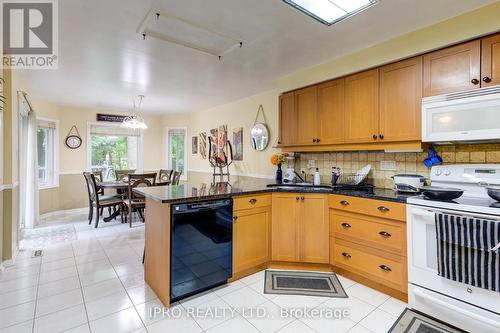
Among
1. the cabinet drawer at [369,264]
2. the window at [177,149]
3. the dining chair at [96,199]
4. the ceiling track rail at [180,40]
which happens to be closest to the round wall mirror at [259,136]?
the ceiling track rail at [180,40]

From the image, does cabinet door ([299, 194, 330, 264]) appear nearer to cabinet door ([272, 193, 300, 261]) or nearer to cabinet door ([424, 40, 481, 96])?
cabinet door ([272, 193, 300, 261])

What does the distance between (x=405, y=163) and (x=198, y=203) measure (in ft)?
7.08

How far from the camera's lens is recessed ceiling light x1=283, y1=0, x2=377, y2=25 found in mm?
1815

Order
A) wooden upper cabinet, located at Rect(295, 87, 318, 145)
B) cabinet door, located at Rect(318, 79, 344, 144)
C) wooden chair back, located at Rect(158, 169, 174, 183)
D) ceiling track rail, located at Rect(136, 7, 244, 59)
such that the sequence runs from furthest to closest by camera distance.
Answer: wooden chair back, located at Rect(158, 169, 174, 183) → wooden upper cabinet, located at Rect(295, 87, 318, 145) → cabinet door, located at Rect(318, 79, 344, 144) → ceiling track rail, located at Rect(136, 7, 244, 59)

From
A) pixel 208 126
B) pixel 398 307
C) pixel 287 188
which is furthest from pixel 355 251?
pixel 208 126

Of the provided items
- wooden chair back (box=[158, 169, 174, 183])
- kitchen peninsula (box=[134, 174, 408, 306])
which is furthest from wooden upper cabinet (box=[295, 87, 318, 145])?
wooden chair back (box=[158, 169, 174, 183])

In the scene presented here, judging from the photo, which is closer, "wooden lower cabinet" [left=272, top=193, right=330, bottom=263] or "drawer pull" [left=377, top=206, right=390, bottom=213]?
"drawer pull" [left=377, top=206, right=390, bottom=213]

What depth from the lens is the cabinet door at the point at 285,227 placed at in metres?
2.79

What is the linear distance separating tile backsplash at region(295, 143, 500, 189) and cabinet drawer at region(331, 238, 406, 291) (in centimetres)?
83

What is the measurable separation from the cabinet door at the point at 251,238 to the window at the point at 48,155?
4.91 meters

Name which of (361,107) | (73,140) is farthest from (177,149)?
(361,107)

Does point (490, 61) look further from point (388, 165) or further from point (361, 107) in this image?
point (388, 165)

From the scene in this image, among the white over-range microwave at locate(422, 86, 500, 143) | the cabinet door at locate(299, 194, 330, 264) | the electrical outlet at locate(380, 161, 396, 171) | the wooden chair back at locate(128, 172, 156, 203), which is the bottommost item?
the cabinet door at locate(299, 194, 330, 264)

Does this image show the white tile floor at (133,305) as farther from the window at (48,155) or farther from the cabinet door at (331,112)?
the window at (48,155)
